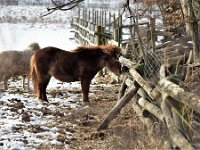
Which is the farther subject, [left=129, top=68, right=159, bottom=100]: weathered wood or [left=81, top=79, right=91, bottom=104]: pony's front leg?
[left=81, top=79, right=91, bottom=104]: pony's front leg

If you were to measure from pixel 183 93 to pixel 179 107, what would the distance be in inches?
12.9

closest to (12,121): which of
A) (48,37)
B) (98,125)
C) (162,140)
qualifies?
(98,125)

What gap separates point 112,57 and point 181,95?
5.57 m

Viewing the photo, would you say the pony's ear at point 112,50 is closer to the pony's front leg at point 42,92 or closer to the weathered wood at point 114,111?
the pony's front leg at point 42,92

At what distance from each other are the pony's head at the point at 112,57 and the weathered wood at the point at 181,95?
→ 482 centimetres

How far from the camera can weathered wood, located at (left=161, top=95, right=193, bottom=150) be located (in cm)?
411

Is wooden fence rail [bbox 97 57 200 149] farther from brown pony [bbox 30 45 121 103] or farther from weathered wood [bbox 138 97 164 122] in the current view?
brown pony [bbox 30 45 121 103]

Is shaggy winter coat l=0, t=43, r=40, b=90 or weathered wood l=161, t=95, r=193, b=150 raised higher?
weathered wood l=161, t=95, r=193, b=150

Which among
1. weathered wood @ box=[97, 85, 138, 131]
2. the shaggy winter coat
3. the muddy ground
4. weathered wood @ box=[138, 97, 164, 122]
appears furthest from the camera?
the shaggy winter coat

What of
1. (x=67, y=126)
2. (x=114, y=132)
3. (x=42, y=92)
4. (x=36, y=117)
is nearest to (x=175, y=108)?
(x=114, y=132)

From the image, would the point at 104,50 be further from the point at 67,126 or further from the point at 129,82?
the point at 67,126

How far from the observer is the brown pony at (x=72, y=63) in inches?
Answer: 377

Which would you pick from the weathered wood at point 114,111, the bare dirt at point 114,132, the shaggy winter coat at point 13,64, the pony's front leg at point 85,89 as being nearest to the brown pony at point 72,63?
the pony's front leg at point 85,89

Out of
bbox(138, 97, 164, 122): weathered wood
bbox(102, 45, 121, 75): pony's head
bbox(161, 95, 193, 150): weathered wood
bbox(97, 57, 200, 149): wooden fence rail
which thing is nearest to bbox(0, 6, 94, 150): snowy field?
bbox(102, 45, 121, 75): pony's head
